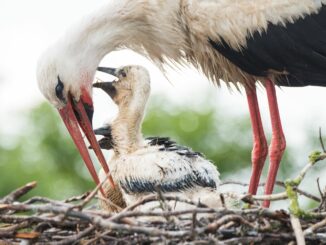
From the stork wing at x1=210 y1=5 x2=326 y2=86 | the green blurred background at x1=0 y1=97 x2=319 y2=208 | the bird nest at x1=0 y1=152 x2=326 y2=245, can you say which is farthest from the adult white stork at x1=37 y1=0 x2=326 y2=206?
the green blurred background at x1=0 y1=97 x2=319 y2=208

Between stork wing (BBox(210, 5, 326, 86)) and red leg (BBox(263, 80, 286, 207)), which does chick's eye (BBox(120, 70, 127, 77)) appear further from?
red leg (BBox(263, 80, 286, 207))

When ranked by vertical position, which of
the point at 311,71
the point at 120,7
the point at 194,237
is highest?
the point at 120,7

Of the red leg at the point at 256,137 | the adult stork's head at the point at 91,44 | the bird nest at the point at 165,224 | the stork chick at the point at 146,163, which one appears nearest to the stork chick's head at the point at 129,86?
the stork chick at the point at 146,163

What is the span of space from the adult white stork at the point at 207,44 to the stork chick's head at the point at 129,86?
0.19 metres

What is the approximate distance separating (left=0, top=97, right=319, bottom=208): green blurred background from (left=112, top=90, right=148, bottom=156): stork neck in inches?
596

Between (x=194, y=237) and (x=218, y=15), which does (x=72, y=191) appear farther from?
(x=194, y=237)

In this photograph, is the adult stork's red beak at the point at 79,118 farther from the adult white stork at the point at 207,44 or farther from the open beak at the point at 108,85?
the open beak at the point at 108,85

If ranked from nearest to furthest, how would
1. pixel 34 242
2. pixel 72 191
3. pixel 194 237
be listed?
pixel 194 237
pixel 34 242
pixel 72 191

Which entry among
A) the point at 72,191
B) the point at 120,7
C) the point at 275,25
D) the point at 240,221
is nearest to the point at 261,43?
the point at 275,25

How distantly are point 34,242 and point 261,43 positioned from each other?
2.44 metres

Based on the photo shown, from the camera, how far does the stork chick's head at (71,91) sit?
826 cm

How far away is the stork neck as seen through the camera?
823 centimetres

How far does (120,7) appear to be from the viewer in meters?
8.45

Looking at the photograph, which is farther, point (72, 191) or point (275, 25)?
point (72, 191)
